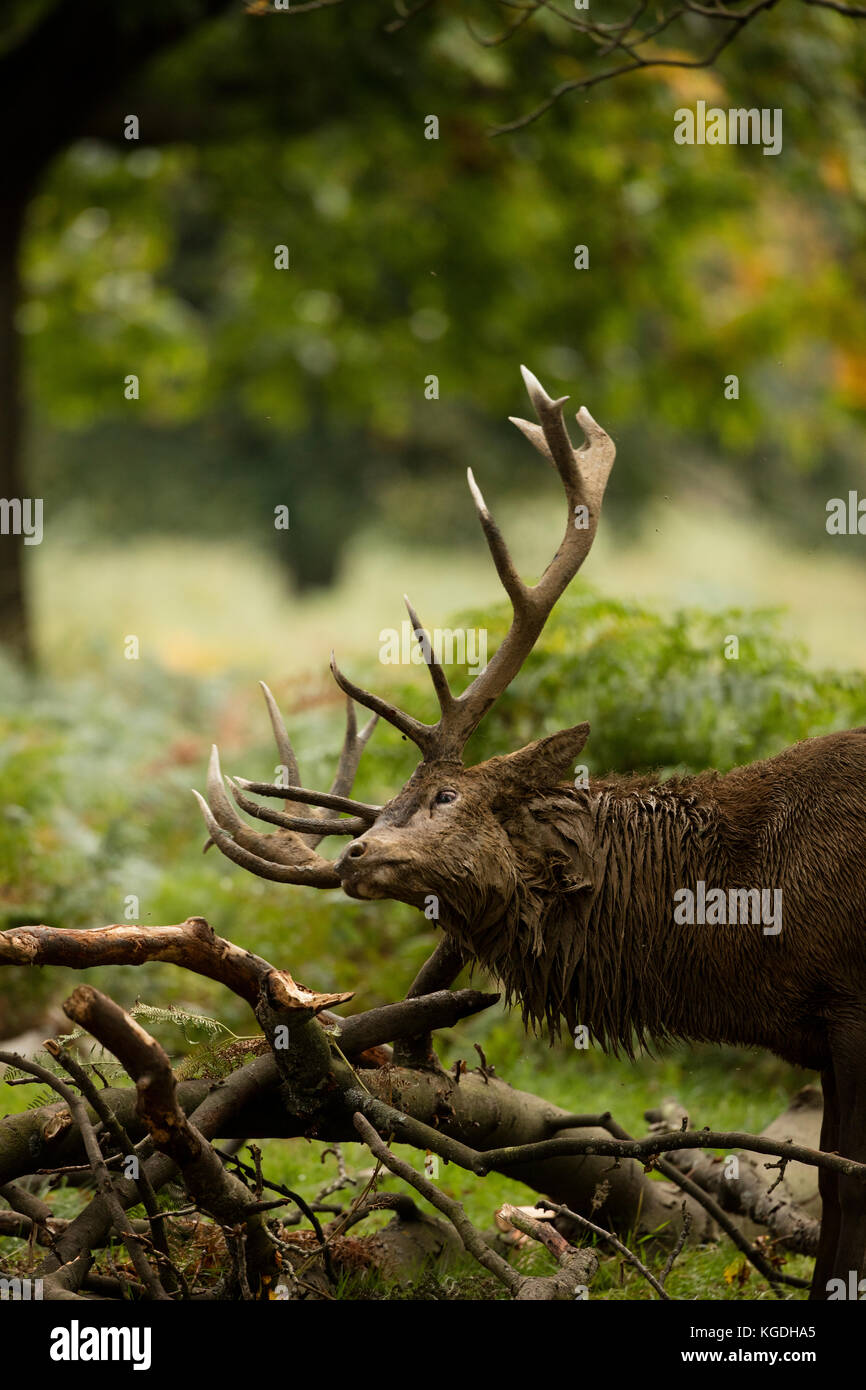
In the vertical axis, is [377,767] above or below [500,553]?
below

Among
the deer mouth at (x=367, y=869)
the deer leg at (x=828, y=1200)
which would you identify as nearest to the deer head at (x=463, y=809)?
the deer mouth at (x=367, y=869)

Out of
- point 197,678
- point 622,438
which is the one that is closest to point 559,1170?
point 197,678

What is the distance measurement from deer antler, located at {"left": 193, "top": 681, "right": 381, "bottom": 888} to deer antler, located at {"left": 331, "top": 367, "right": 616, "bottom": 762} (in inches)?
11.6

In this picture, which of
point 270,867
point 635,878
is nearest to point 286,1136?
point 270,867

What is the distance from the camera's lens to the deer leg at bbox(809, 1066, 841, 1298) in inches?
177

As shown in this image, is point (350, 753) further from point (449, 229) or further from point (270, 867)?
point (449, 229)

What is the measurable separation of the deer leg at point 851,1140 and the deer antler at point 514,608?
147 centimetres

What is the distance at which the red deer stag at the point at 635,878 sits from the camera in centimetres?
434

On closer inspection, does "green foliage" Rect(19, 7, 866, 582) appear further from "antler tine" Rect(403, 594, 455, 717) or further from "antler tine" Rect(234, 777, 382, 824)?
"antler tine" Rect(234, 777, 382, 824)

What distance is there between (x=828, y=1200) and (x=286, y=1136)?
5.69 feet

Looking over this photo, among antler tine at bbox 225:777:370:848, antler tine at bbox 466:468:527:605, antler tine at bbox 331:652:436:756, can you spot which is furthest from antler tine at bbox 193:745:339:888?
antler tine at bbox 466:468:527:605

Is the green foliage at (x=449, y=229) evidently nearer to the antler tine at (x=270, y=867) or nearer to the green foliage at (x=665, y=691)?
the green foliage at (x=665, y=691)

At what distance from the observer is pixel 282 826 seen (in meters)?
4.60
